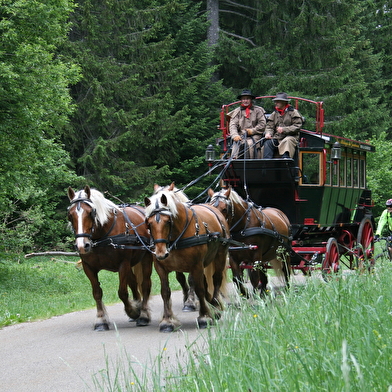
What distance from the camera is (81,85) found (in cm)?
2611

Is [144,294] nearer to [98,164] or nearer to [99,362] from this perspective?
[99,362]

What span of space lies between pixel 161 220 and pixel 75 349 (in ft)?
6.12

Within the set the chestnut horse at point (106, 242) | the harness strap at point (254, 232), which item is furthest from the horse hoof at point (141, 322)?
the harness strap at point (254, 232)

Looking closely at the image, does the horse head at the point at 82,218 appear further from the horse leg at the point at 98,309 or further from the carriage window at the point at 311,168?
the carriage window at the point at 311,168

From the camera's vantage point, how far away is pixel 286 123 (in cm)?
1203

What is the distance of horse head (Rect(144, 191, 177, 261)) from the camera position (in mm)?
8195

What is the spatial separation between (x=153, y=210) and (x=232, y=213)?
2.31 meters

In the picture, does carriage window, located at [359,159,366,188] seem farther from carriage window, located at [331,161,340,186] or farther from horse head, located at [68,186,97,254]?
horse head, located at [68,186,97,254]

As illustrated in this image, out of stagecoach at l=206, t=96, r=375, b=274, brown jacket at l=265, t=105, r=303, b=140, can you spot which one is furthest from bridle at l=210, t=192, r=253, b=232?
brown jacket at l=265, t=105, r=303, b=140

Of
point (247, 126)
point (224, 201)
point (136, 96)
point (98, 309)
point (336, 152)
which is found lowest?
point (98, 309)

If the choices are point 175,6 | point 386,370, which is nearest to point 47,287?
point 386,370

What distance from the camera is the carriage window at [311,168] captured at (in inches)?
484

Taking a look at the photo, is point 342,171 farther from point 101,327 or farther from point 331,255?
point 101,327

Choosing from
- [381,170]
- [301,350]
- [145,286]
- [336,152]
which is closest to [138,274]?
[145,286]
